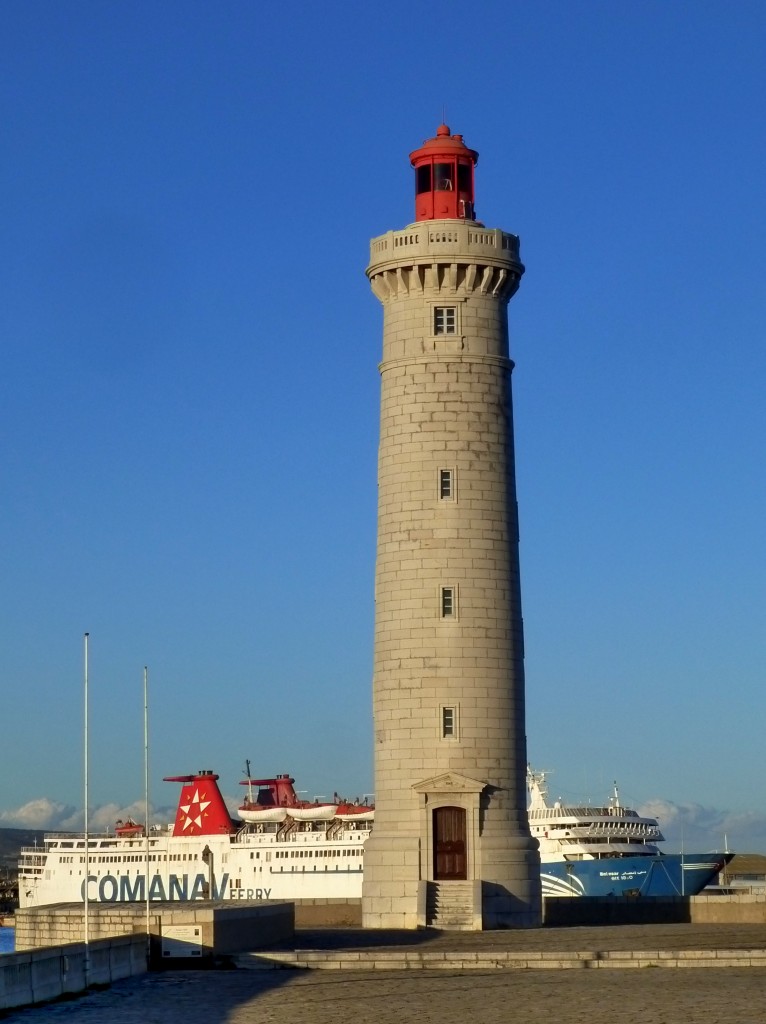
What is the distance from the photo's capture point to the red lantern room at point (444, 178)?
113ft

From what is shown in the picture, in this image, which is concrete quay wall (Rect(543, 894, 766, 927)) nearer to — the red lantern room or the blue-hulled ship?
the red lantern room

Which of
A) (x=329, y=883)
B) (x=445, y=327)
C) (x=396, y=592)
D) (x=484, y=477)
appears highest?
(x=445, y=327)

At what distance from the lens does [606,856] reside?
2645 inches

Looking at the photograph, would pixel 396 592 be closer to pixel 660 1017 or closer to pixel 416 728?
pixel 416 728

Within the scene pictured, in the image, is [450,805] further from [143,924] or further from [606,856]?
[606,856]

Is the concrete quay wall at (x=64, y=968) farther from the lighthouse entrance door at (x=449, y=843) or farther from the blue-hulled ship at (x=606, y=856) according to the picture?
the blue-hulled ship at (x=606, y=856)

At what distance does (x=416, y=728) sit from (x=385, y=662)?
1425 mm

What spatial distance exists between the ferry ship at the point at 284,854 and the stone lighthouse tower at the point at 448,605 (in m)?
31.9

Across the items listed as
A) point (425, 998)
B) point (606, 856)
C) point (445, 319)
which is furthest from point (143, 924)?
point (606, 856)

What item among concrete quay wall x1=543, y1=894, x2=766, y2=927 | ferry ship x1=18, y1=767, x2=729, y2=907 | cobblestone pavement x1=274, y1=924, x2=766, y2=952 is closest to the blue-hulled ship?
ferry ship x1=18, y1=767, x2=729, y2=907

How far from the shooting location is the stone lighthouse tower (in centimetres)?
3200

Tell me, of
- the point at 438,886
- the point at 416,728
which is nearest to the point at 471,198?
the point at 416,728

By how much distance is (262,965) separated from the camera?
23344 mm

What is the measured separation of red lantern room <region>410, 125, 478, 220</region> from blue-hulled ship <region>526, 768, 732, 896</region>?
3438 centimetres
